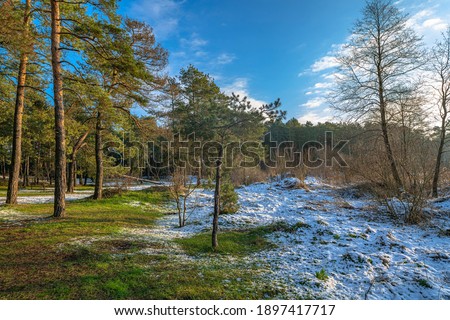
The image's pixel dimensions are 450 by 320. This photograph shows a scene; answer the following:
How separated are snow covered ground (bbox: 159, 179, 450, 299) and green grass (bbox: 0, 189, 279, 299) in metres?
0.76

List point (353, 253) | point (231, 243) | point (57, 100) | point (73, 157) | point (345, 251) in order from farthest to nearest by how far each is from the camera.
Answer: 1. point (73, 157)
2. point (57, 100)
3. point (231, 243)
4. point (345, 251)
5. point (353, 253)

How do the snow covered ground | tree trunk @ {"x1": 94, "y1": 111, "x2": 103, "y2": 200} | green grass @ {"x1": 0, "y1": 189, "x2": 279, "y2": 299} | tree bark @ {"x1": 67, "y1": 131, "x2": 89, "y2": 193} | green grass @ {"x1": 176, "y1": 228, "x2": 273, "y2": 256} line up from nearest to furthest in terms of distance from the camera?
green grass @ {"x1": 0, "y1": 189, "x2": 279, "y2": 299} < the snow covered ground < green grass @ {"x1": 176, "y1": 228, "x2": 273, "y2": 256} < tree trunk @ {"x1": 94, "y1": 111, "x2": 103, "y2": 200} < tree bark @ {"x1": 67, "y1": 131, "x2": 89, "y2": 193}

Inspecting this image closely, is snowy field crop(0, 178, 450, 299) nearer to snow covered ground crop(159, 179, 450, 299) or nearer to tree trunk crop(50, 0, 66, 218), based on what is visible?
snow covered ground crop(159, 179, 450, 299)

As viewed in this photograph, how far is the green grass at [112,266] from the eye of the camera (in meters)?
3.73

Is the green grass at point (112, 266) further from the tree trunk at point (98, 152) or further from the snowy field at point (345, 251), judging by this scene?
the tree trunk at point (98, 152)

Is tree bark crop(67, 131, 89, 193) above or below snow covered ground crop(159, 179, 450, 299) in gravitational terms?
above

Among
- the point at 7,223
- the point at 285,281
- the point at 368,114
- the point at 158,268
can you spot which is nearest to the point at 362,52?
the point at 368,114

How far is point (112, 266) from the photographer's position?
462 cm

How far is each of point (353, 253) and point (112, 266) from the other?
5353mm

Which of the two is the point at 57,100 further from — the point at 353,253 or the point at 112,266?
the point at 353,253

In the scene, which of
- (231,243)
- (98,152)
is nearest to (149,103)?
(98,152)

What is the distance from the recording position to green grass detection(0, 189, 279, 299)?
12.2 feet

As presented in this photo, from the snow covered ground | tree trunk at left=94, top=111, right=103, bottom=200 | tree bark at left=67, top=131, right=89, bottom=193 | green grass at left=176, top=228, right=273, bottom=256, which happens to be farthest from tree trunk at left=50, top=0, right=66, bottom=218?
tree bark at left=67, top=131, right=89, bottom=193
